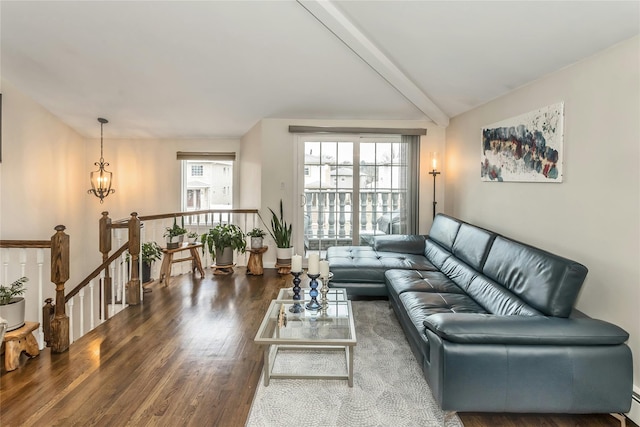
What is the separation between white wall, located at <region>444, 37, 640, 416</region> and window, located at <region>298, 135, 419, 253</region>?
7.34 feet

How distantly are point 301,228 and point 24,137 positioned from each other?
3.73 meters

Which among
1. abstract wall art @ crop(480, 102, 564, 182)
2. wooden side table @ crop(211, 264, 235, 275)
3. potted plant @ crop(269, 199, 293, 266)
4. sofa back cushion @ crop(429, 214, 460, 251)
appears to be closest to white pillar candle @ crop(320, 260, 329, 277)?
sofa back cushion @ crop(429, 214, 460, 251)

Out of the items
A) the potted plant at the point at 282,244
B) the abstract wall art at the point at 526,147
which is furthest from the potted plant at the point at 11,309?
the abstract wall art at the point at 526,147

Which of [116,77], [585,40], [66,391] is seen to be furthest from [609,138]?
[116,77]

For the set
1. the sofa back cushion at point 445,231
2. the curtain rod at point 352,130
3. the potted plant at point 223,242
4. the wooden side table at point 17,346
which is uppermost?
the curtain rod at point 352,130

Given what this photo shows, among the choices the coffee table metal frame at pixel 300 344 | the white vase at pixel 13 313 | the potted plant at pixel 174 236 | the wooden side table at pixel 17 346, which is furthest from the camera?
the potted plant at pixel 174 236

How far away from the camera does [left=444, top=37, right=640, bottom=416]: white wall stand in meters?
2.14

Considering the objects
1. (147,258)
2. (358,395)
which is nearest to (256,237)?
(147,258)

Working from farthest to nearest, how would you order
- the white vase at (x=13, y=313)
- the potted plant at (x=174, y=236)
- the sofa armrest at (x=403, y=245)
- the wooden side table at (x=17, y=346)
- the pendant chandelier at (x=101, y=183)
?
1. the pendant chandelier at (x=101, y=183)
2. the potted plant at (x=174, y=236)
3. the sofa armrest at (x=403, y=245)
4. the white vase at (x=13, y=313)
5. the wooden side table at (x=17, y=346)

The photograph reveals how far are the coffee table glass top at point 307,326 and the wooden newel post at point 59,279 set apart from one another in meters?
1.54

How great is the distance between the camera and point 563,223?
2.74 m

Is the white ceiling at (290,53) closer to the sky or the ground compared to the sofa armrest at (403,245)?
closer to the sky

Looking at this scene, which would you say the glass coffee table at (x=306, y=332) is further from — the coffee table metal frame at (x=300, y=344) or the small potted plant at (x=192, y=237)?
the small potted plant at (x=192, y=237)

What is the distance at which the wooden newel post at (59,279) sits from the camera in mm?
2814
